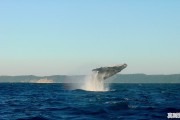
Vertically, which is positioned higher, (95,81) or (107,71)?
(107,71)

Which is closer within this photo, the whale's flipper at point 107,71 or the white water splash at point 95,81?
the whale's flipper at point 107,71

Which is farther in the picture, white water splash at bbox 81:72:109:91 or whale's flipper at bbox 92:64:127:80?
white water splash at bbox 81:72:109:91

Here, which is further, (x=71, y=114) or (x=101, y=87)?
(x=101, y=87)

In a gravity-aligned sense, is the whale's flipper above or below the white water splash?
above

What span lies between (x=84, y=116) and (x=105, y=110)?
434cm

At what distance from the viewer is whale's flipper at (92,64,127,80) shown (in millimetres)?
75088

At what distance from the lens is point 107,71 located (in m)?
76.0

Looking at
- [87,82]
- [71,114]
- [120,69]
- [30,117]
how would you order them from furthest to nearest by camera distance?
[87,82] < [120,69] < [71,114] < [30,117]

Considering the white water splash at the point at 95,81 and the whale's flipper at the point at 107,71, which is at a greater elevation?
the whale's flipper at the point at 107,71

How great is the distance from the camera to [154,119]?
26.5m

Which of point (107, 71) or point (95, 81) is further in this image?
point (95, 81)

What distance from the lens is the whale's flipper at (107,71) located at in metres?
75.1

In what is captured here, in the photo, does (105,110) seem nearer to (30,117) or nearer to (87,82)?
(30,117)

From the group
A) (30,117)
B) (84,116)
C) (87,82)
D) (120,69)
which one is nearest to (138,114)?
(84,116)
